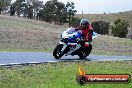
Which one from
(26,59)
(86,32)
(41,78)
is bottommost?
(26,59)

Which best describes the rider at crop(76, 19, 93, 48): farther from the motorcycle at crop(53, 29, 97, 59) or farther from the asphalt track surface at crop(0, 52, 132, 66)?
the asphalt track surface at crop(0, 52, 132, 66)

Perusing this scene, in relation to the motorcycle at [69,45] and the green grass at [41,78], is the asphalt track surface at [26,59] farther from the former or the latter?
the green grass at [41,78]

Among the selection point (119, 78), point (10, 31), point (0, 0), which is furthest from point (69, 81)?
point (0, 0)

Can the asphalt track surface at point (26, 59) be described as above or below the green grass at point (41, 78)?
below

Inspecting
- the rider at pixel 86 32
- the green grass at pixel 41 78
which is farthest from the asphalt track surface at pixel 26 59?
the green grass at pixel 41 78

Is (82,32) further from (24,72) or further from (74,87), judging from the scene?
(74,87)

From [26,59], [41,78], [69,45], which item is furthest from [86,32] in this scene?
[41,78]

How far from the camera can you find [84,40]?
725 inches

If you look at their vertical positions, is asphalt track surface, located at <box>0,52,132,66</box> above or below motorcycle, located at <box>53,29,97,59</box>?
below

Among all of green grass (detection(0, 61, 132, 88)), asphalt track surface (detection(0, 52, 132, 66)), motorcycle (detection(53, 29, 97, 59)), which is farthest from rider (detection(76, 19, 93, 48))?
green grass (detection(0, 61, 132, 88))

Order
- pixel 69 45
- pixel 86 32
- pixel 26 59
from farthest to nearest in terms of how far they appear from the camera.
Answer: pixel 86 32 → pixel 69 45 → pixel 26 59

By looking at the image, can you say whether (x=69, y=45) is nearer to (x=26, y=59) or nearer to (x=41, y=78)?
(x=26, y=59)

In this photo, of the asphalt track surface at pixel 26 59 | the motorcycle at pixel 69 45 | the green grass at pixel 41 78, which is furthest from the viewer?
the motorcycle at pixel 69 45

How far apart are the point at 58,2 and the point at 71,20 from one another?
6.62 meters
